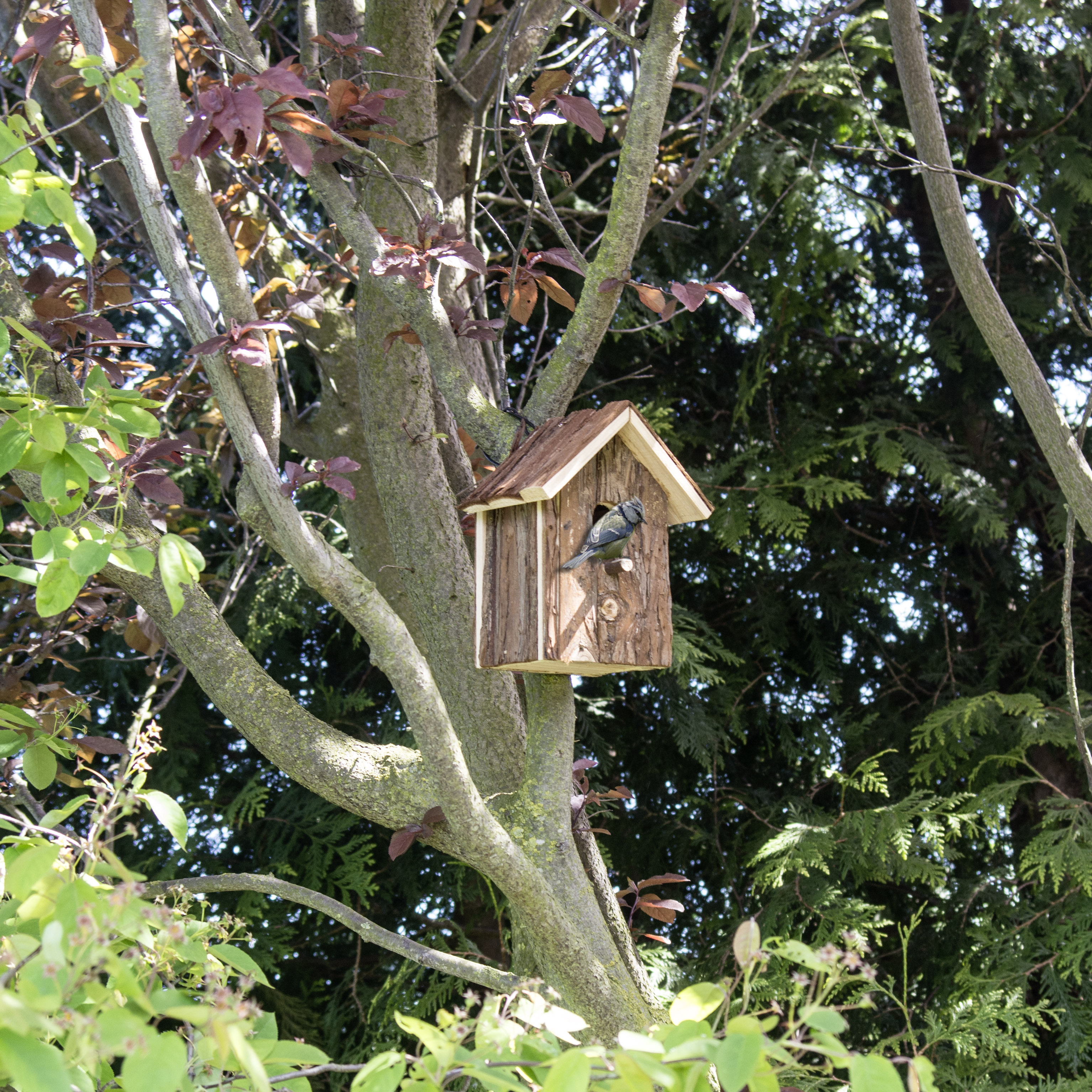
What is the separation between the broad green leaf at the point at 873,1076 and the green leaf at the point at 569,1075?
23cm

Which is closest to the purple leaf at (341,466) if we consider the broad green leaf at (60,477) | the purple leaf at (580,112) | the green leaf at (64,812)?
the broad green leaf at (60,477)

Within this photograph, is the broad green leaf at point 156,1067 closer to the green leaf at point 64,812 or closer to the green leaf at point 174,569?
the green leaf at point 64,812

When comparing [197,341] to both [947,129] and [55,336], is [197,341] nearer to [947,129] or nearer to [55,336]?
[55,336]

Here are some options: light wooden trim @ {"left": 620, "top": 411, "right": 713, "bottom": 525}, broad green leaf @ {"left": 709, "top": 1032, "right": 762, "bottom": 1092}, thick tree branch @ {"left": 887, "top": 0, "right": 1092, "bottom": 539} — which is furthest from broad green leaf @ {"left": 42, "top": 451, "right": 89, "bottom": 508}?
thick tree branch @ {"left": 887, "top": 0, "right": 1092, "bottom": 539}

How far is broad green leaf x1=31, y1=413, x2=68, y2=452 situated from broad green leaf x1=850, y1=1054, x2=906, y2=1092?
46.0 inches

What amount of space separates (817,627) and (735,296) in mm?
2438

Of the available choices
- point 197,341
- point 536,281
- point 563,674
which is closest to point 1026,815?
point 563,674

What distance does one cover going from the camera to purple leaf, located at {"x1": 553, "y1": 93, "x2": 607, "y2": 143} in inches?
75.3

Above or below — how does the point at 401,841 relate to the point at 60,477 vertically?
below

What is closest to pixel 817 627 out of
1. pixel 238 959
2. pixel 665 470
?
pixel 665 470

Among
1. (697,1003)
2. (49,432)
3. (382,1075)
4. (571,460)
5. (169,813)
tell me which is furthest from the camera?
(571,460)

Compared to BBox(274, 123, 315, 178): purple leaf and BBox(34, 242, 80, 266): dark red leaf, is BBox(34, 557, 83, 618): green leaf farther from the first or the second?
BBox(34, 242, 80, 266): dark red leaf

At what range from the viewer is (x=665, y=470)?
6.50ft

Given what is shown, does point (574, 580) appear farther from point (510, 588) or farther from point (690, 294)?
point (690, 294)
